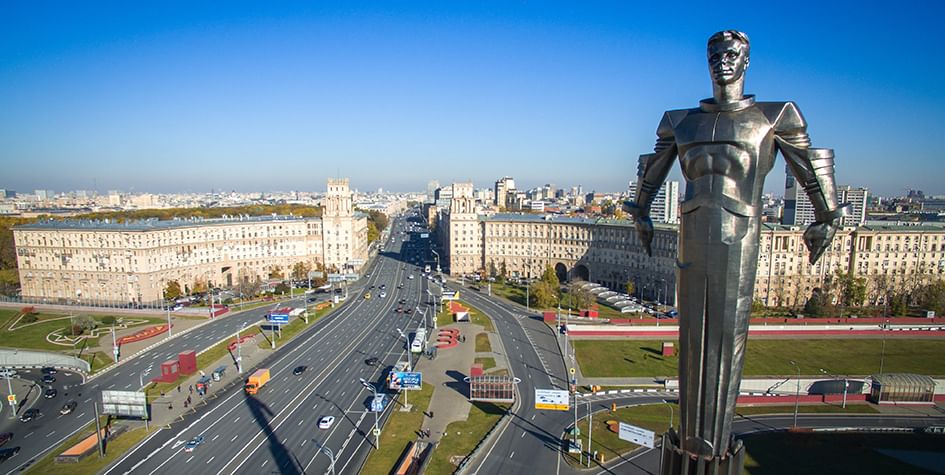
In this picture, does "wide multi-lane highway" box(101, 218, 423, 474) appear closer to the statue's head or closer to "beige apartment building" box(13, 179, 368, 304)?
the statue's head

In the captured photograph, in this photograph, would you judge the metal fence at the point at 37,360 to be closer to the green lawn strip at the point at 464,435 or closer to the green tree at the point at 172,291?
the green tree at the point at 172,291

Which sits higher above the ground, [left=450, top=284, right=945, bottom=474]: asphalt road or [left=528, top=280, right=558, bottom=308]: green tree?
[left=528, top=280, right=558, bottom=308]: green tree

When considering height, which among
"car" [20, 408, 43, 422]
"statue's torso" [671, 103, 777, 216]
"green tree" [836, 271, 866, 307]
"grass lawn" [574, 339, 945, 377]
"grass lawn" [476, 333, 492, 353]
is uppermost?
"statue's torso" [671, 103, 777, 216]

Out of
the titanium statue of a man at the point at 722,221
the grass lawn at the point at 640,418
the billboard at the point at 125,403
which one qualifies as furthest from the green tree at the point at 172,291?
the titanium statue of a man at the point at 722,221

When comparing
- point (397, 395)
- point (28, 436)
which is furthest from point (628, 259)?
point (28, 436)

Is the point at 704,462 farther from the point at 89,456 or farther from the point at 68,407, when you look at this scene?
the point at 68,407

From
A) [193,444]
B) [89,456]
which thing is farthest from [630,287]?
[89,456]

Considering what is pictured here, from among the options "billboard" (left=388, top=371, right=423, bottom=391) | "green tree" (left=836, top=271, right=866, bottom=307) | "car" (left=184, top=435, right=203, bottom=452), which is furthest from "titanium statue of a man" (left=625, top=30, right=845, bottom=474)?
"green tree" (left=836, top=271, right=866, bottom=307)
